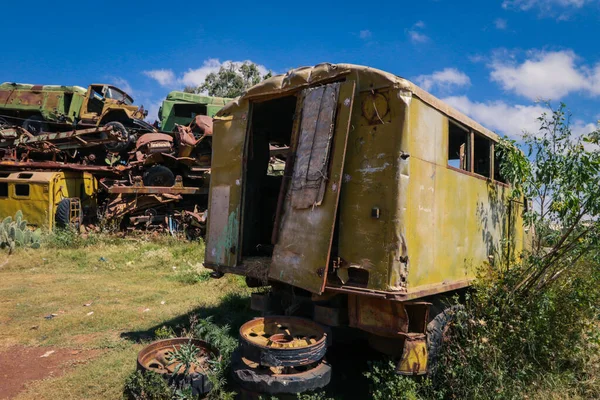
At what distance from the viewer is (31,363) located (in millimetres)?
5438

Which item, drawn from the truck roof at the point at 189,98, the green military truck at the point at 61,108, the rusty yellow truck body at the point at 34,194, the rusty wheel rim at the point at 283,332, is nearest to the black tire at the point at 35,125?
the green military truck at the point at 61,108

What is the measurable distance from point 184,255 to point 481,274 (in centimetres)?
866

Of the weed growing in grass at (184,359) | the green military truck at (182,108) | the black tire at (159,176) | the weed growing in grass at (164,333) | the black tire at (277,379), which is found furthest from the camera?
the green military truck at (182,108)

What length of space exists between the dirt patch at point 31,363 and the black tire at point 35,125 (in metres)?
15.2

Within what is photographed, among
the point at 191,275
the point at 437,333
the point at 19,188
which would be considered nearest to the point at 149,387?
the point at 437,333

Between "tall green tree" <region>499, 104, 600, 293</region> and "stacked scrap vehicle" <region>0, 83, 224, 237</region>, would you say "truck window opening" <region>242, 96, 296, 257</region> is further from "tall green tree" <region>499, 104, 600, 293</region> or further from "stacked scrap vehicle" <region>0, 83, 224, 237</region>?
"stacked scrap vehicle" <region>0, 83, 224, 237</region>

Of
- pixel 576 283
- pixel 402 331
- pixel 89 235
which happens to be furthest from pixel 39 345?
pixel 89 235

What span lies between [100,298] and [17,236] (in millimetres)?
6158

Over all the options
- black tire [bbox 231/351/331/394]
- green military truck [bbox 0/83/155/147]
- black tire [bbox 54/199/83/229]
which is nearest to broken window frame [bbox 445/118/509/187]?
black tire [bbox 231/351/331/394]

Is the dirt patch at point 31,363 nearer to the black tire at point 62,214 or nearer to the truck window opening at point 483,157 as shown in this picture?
the truck window opening at point 483,157

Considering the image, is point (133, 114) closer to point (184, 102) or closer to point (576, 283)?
point (184, 102)

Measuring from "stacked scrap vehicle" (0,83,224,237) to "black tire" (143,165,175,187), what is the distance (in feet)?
0.11

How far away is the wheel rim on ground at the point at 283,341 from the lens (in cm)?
398

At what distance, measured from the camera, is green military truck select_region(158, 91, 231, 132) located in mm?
19297
